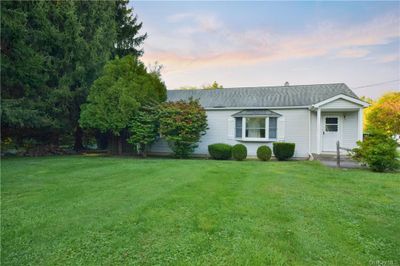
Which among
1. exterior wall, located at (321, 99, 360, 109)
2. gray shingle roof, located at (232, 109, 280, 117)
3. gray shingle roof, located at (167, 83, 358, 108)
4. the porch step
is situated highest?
gray shingle roof, located at (167, 83, 358, 108)

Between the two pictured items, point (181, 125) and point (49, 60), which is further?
point (49, 60)

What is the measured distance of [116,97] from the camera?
1295 cm

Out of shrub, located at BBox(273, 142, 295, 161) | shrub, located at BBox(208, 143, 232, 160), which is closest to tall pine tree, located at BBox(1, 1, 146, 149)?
shrub, located at BBox(208, 143, 232, 160)

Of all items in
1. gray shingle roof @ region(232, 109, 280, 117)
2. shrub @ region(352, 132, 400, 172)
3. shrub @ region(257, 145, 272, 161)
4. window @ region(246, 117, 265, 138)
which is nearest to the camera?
shrub @ region(352, 132, 400, 172)

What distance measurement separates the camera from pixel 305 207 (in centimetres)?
457

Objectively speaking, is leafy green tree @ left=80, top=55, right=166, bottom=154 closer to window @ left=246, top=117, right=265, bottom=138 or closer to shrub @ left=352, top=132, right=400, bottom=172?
window @ left=246, top=117, right=265, bottom=138

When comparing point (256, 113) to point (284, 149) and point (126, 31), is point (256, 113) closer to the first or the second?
point (284, 149)

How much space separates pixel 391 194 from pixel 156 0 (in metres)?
13.1

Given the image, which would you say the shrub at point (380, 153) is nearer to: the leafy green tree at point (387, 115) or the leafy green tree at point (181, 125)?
the leafy green tree at point (181, 125)

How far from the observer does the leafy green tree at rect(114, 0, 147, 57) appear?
Answer: 2075 centimetres

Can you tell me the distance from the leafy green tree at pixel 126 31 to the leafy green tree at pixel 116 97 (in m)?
8.43

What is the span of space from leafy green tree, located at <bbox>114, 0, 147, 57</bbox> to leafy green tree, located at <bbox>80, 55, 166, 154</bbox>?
27.7 ft

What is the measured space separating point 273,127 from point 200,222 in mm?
10905

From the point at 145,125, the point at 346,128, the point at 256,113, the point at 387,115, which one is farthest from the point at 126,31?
the point at 387,115
